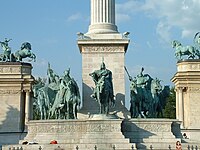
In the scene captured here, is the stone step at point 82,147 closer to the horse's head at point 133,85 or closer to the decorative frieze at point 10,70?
the horse's head at point 133,85

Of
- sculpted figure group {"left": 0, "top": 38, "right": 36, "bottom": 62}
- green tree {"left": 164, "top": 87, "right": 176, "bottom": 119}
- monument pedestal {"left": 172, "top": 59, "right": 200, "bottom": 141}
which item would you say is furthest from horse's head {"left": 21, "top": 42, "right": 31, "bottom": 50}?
green tree {"left": 164, "top": 87, "right": 176, "bottom": 119}

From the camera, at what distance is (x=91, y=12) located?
41.5 m

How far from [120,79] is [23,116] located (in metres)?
36.7

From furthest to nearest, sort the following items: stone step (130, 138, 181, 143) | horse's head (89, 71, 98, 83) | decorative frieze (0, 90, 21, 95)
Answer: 1. decorative frieze (0, 90, 21, 95)
2. horse's head (89, 71, 98, 83)
3. stone step (130, 138, 181, 143)

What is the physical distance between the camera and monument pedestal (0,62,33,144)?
238 feet

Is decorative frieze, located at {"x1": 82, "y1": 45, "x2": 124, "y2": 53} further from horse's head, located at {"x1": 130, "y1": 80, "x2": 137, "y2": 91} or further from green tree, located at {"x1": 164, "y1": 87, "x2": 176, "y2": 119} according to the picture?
green tree, located at {"x1": 164, "y1": 87, "x2": 176, "y2": 119}

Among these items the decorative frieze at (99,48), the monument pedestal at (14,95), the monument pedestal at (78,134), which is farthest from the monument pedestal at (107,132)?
the monument pedestal at (14,95)

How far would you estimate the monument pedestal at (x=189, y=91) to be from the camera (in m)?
74.1

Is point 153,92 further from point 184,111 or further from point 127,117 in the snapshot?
point 184,111

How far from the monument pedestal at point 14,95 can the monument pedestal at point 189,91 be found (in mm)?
22971

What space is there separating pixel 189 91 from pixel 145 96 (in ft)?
121

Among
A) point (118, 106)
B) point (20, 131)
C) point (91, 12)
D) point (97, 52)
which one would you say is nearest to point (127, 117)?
point (118, 106)

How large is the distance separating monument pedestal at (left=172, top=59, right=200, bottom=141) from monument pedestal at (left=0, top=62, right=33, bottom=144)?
22971 mm

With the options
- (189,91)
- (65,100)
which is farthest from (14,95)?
(65,100)
